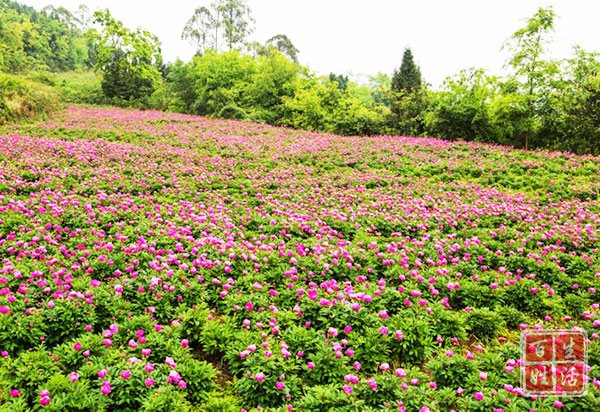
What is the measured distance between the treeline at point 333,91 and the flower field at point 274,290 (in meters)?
9.40

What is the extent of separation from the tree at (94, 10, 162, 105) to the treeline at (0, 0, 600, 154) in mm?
105

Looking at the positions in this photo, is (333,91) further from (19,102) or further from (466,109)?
(19,102)

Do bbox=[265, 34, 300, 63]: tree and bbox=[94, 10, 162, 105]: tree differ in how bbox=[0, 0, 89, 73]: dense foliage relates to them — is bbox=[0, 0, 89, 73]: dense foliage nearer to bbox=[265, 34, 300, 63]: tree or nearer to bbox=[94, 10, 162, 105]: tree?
bbox=[94, 10, 162, 105]: tree

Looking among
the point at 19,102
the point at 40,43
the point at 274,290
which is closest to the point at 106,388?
the point at 274,290

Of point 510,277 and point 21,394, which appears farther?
point 510,277

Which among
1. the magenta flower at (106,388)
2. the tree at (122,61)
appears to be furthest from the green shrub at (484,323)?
the tree at (122,61)

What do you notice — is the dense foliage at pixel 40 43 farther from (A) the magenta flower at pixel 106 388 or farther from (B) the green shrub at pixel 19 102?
(A) the magenta flower at pixel 106 388

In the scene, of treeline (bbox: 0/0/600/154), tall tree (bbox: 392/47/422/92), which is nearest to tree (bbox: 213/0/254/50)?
treeline (bbox: 0/0/600/154)

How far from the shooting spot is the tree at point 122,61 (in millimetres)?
36688

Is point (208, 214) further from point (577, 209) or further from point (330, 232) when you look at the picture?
point (577, 209)

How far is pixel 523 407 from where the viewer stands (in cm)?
278

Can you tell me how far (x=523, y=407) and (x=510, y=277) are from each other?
2784mm

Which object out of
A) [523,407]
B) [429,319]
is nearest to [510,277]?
[429,319]

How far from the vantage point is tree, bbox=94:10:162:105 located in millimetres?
36688
